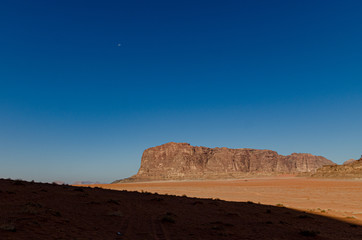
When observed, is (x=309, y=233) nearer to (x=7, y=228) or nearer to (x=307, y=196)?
(x=7, y=228)

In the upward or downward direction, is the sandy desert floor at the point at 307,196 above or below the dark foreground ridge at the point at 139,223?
below

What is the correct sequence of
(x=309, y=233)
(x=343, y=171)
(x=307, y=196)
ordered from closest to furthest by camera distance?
(x=309, y=233) → (x=307, y=196) → (x=343, y=171)

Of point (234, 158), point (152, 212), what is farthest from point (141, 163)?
point (152, 212)

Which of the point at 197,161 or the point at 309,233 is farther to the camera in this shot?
the point at 197,161

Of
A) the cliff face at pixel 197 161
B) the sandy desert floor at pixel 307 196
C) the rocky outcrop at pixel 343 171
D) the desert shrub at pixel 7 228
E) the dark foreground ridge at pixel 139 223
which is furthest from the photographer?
the cliff face at pixel 197 161

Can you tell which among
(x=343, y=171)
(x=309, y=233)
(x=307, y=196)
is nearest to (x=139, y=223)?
(x=309, y=233)

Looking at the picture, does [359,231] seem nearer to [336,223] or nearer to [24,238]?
[336,223]

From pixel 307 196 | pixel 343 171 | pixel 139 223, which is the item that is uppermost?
pixel 139 223

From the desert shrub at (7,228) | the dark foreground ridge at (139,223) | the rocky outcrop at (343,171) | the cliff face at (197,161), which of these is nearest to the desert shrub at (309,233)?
the dark foreground ridge at (139,223)

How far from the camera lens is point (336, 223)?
574 inches

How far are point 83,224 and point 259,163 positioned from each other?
199167 mm

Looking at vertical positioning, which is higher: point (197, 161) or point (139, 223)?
point (139, 223)

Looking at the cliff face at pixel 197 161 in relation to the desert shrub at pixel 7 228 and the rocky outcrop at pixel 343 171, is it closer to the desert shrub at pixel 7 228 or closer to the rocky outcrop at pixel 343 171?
the rocky outcrop at pixel 343 171

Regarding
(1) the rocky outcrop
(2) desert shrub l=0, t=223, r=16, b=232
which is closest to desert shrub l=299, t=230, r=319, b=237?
(2) desert shrub l=0, t=223, r=16, b=232
